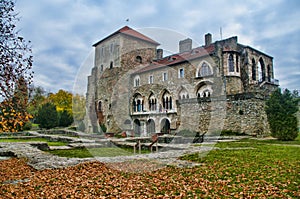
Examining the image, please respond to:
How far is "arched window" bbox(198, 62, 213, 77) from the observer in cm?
2402

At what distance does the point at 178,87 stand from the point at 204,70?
12.2 feet

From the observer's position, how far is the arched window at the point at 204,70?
78.8ft

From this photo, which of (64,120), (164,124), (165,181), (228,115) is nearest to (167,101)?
(164,124)

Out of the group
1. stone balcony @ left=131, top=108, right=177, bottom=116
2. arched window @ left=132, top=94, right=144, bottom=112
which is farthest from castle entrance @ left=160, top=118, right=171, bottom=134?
arched window @ left=132, top=94, right=144, bottom=112

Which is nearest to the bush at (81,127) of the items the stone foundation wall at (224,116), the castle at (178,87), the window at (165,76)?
the castle at (178,87)

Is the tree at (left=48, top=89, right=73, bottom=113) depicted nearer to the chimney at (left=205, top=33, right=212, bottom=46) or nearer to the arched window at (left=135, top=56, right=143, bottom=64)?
the arched window at (left=135, top=56, right=143, bottom=64)

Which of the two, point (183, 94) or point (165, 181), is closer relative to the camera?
point (165, 181)

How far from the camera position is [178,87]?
2677 centimetres

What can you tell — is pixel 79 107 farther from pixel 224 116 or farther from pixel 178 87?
pixel 224 116

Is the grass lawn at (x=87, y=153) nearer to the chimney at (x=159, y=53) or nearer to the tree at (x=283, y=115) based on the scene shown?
the tree at (x=283, y=115)

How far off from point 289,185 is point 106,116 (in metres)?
31.0

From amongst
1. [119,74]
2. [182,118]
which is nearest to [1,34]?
[182,118]

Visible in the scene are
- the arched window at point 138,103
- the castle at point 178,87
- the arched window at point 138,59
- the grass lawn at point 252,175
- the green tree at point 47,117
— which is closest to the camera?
the grass lawn at point 252,175

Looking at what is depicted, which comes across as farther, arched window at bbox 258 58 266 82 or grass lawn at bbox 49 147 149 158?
arched window at bbox 258 58 266 82
